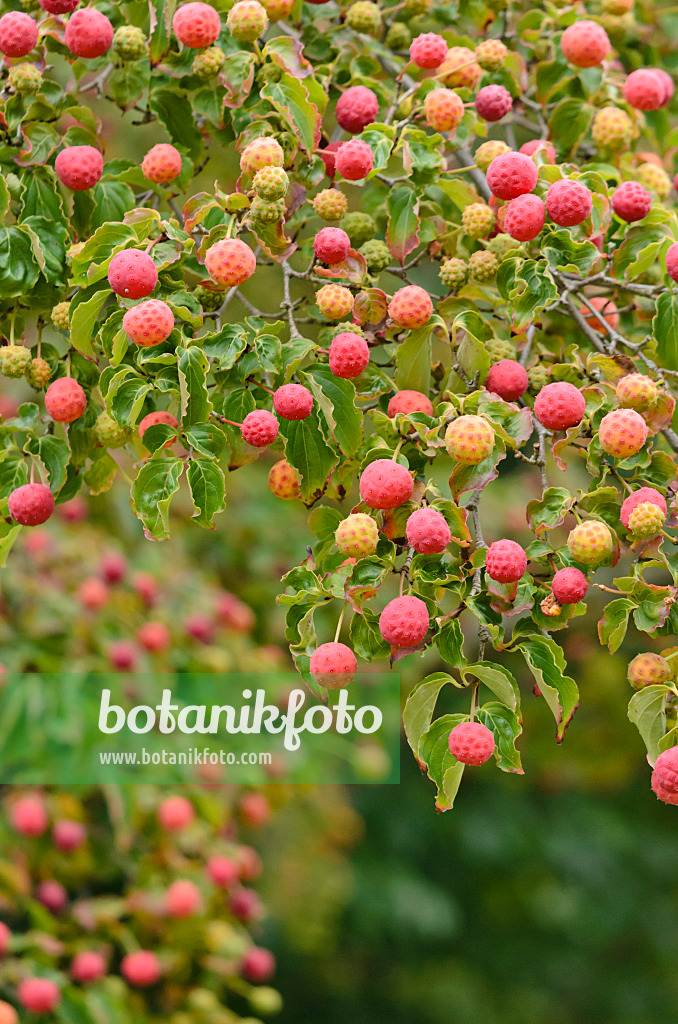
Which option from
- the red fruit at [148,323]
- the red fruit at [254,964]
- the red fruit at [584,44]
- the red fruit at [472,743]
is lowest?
the red fruit at [254,964]

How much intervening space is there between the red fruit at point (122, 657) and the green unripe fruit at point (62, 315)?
3.31ft

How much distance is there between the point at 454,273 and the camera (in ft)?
3.20

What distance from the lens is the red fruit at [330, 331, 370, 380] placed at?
2.83 feet

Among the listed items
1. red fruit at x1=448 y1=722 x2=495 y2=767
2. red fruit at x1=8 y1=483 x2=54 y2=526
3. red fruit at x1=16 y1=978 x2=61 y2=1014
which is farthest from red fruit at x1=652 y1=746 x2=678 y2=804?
red fruit at x1=16 y1=978 x2=61 y2=1014

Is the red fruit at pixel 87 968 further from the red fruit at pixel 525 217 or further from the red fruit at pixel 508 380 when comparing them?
the red fruit at pixel 525 217

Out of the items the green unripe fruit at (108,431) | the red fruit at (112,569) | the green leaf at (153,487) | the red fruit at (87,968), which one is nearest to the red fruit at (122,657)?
the red fruit at (112,569)

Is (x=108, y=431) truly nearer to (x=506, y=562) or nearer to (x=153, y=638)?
(x=506, y=562)

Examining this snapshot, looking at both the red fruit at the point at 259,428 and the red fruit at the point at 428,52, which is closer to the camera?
the red fruit at the point at 259,428

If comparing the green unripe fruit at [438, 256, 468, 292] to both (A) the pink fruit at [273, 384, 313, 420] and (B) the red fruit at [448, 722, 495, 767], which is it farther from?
(B) the red fruit at [448, 722, 495, 767]

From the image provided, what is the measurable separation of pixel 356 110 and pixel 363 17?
0.63ft

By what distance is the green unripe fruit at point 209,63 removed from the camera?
37.9 inches

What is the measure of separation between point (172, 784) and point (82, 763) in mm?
218

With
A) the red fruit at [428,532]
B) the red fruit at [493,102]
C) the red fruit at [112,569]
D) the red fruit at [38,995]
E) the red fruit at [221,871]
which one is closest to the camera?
the red fruit at [428,532]

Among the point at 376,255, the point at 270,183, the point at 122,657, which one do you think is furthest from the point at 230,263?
the point at 122,657
